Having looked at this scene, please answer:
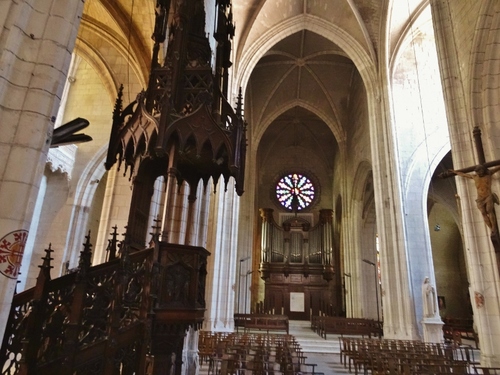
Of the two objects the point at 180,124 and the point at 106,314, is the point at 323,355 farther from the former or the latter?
the point at 180,124

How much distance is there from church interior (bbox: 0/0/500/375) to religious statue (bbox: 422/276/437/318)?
0.19 feet

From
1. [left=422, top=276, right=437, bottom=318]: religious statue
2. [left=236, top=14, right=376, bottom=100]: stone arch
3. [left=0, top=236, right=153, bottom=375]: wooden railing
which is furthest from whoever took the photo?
[left=236, top=14, right=376, bottom=100]: stone arch

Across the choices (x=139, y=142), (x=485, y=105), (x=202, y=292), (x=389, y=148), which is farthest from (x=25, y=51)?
(x=389, y=148)

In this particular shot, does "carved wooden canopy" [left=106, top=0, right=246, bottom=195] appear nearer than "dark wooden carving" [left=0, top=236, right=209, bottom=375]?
No

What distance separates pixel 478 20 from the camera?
24.2 feet

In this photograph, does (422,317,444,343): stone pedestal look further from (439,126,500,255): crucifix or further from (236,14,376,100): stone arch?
(236,14,376,100): stone arch

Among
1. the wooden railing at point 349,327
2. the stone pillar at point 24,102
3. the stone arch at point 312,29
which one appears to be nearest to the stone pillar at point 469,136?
the stone arch at point 312,29

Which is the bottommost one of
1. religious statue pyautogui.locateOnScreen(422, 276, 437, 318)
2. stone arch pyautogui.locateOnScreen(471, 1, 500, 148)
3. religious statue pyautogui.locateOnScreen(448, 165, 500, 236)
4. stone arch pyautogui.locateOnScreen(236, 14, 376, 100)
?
religious statue pyautogui.locateOnScreen(422, 276, 437, 318)

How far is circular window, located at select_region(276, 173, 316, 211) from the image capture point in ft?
80.3

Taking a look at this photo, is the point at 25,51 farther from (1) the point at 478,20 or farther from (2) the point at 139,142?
(1) the point at 478,20

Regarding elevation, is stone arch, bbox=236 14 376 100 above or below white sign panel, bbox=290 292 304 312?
above

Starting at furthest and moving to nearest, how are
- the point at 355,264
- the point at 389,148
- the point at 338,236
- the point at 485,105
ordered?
1. the point at 338,236
2. the point at 355,264
3. the point at 389,148
4. the point at 485,105

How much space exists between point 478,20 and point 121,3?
812 centimetres

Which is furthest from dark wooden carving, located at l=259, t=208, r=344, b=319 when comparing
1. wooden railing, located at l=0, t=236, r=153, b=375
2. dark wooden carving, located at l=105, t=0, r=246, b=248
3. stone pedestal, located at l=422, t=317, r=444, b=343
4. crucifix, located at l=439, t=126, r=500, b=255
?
wooden railing, located at l=0, t=236, r=153, b=375
